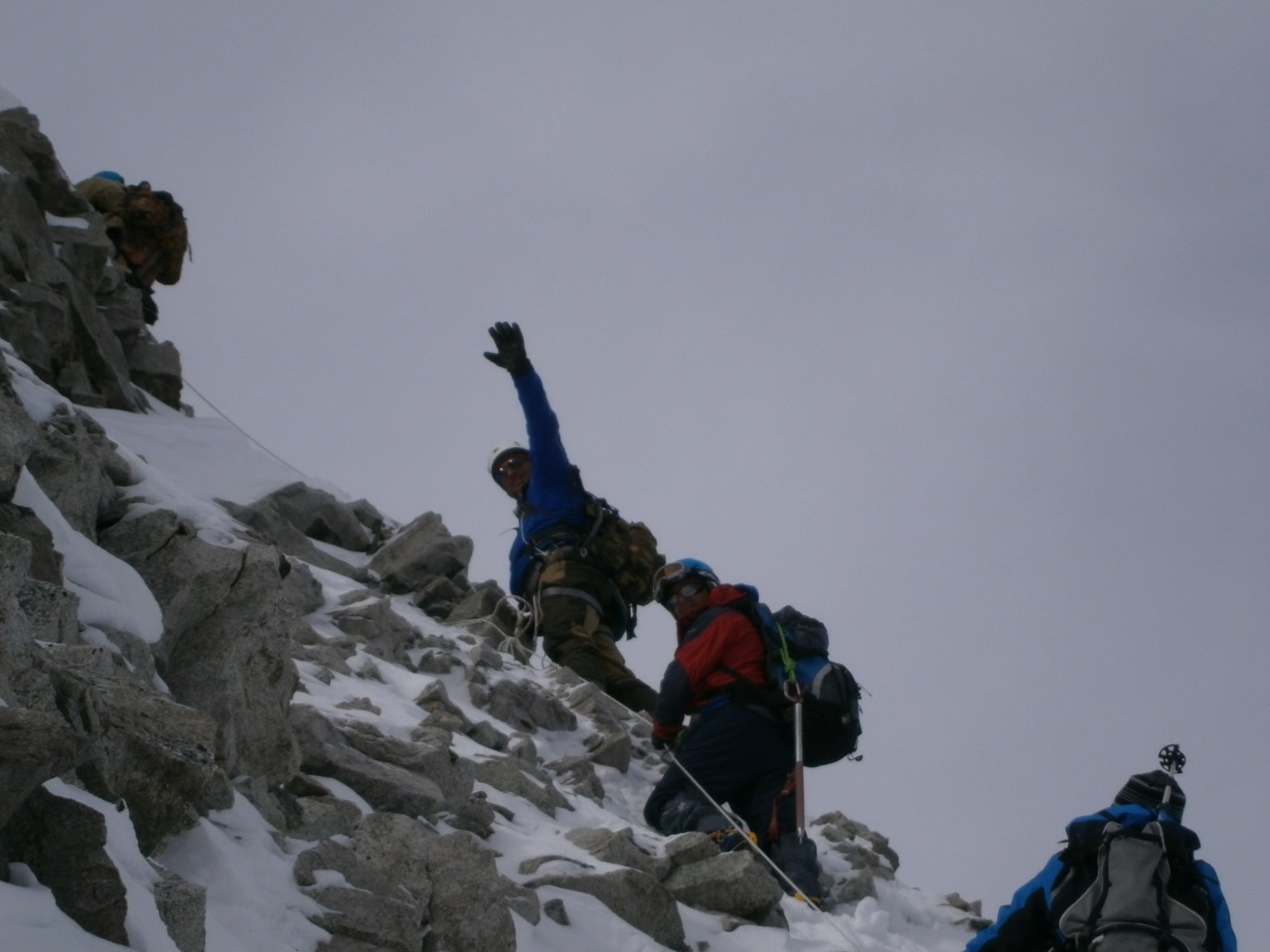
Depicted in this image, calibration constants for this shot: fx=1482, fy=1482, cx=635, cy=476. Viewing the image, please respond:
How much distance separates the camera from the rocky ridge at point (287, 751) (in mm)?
4332

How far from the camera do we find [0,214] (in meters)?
12.7

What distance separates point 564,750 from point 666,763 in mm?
835

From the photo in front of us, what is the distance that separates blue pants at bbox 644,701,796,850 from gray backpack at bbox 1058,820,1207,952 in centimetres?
324

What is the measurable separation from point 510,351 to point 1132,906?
794 centimetres

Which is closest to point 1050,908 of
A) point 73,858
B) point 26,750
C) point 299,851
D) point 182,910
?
point 299,851

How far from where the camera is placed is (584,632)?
12.6 metres

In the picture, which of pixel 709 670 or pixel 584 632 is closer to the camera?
pixel 709 670

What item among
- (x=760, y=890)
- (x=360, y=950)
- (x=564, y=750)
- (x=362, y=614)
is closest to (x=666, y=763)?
(x=564, y=750)

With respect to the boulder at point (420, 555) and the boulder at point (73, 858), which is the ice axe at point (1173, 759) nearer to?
the boulder at point (73, 858)

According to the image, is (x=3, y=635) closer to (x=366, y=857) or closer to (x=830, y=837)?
(x=366, y=857)

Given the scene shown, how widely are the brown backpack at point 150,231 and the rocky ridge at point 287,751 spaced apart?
24.2 feet

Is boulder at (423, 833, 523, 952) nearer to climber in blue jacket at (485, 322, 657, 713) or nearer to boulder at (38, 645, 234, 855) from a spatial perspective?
boulder at (38, 645, 234, 855)

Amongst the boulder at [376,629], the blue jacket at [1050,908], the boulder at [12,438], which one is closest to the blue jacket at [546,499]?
the boulder at [376,629]

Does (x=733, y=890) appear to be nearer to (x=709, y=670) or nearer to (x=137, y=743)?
(x=709, y=670)
